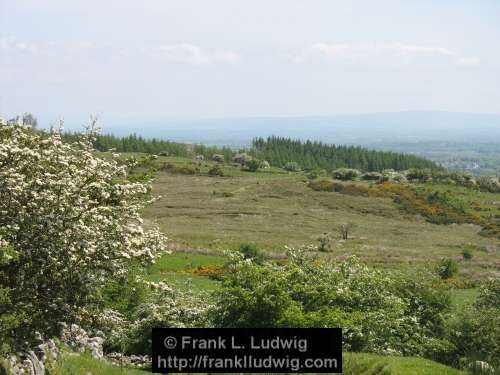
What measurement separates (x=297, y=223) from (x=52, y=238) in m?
81.0

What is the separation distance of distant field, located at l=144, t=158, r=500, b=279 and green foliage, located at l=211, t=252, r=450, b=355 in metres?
28.0

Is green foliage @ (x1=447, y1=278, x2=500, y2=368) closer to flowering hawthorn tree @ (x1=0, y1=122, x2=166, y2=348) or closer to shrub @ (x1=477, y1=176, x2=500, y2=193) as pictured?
flowering hawthorn tree @ (x1=0, y1=122, x2=166, y2=348)

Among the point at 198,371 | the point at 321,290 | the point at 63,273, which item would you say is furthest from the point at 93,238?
the point at 321,290

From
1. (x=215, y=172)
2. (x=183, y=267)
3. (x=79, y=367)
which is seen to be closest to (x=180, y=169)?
(x=215, y=172)

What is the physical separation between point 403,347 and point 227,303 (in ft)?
26.5

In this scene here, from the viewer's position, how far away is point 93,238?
16.9 m

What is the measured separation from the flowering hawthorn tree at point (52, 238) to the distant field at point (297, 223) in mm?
41648

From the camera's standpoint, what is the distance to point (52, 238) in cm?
1611

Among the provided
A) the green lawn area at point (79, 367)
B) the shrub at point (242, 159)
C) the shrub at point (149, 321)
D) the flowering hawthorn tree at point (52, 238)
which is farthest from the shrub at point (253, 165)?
the flowering hawthorn tree at point (52, 238)

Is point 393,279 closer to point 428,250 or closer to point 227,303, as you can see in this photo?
point 227,303

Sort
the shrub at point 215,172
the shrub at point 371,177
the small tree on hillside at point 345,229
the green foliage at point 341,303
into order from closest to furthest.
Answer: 1. the green foliage at point 341,303
2. the small tree on hillside at point 345,229
3. the shrub at point 215,172
4. the shrub at point 371,177

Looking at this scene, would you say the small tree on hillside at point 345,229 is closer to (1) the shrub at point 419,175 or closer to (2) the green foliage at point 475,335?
(2) the green foliage at point 475,335

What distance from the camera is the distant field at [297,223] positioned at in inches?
2891

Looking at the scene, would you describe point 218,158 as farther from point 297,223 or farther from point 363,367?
point 363,367
